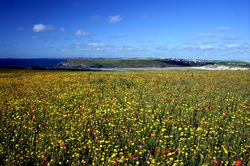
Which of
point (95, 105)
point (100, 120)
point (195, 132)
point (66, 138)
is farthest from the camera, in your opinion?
point (95, 105)

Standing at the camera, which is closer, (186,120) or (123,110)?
(186,120)

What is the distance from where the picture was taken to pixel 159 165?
6.86 meters

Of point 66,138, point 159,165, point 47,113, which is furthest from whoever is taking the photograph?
point 47,113

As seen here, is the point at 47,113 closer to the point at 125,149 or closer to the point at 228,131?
the point at 125,149

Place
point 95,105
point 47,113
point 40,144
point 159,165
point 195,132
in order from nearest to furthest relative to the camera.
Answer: point 159,165, point 40,144, point 195,132, point 47,113, point 95,105

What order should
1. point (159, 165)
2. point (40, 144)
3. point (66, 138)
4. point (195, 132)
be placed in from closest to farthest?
1. point (159, 165)
2. point (40, 144)
3. point (66, 138)
4. point (195, 132)

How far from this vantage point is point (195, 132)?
9.49 m

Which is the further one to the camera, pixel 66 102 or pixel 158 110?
pixel 66 102

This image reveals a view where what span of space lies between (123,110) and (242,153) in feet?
18.4

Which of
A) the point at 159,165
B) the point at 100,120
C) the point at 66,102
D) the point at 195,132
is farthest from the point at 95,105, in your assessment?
the point at 159,165

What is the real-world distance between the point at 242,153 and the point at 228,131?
1.65m

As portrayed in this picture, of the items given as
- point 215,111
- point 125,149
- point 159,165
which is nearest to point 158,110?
point 215,111

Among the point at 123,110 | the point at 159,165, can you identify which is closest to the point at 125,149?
the point at 159,165

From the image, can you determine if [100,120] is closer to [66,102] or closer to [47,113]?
[47,113]
